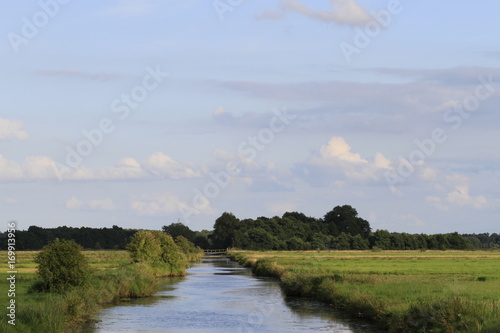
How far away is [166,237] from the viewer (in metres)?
75.1

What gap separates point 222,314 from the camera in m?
36.3

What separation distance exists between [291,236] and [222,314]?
432 feet

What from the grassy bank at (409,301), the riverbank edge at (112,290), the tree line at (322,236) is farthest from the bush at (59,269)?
the tree line at (322,236)

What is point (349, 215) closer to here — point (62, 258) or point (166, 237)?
point (166, 237)

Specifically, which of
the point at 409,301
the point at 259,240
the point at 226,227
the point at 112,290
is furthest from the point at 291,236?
the point at 409,301

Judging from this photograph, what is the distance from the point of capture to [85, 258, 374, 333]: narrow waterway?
101ft

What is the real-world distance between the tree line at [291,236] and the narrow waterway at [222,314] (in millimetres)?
107096

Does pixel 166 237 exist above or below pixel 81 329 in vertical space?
above

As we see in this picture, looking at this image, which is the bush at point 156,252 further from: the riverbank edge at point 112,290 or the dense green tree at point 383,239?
the dense green tree at point 383,239

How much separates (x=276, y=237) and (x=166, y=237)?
8652 cm

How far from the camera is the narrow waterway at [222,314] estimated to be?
30.8m

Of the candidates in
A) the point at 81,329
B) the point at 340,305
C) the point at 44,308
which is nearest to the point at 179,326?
the point at 81,329

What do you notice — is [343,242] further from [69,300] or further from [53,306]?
[53,306]

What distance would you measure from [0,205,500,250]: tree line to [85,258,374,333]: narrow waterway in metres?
107
